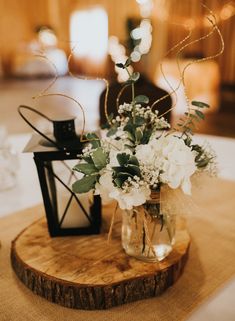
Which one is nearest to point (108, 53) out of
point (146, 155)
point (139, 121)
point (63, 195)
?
point (63, 195)

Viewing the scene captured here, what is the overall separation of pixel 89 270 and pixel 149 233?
0.17m

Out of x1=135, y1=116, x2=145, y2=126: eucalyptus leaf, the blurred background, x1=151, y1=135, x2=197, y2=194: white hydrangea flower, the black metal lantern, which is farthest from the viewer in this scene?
the blurred background

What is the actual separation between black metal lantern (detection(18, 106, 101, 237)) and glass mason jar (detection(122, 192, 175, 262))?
14 centimetres

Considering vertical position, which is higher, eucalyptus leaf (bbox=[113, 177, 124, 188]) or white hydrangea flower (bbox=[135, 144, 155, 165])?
white hydrangea flower (bbox=[135, 144, 155, 165])

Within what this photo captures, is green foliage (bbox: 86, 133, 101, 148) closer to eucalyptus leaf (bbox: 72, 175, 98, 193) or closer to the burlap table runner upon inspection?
eucalyptus leaf (bbox: 72, 175, 98, 193)

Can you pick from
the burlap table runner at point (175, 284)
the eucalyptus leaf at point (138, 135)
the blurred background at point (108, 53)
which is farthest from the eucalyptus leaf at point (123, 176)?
the blurred background at point (108, 53)

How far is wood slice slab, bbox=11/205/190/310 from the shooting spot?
2.70ft

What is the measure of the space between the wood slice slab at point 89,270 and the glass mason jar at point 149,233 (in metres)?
0.02

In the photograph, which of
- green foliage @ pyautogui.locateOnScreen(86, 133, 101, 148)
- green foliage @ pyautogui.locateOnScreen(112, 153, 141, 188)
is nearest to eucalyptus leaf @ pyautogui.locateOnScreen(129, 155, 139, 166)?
green foliage @ pyautogui.locateOnScreen(112, 153, 141, 188)

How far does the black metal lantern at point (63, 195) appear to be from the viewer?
3.16 ft

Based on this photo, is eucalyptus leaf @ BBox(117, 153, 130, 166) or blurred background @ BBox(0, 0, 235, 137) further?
blurred background @ BBox(0, 0, 235, 137)

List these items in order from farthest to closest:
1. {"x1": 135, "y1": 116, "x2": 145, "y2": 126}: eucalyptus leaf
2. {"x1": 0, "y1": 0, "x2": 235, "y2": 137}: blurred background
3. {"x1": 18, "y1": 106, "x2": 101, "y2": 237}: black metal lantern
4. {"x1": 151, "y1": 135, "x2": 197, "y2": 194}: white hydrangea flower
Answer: {"x1": 0, "y1": 0, "x2": 235, "y2": 137}: blurred background < {"x1": 18, "y1": 106, "x2": 101, "y2": 237}: black metal lantern < {"x1": 135, "y1": 116, "x2": 145, "y2": 126}: eucalyptus leaf < {"x1": 151, "y1": 135, "x2": 197, "y2": 194}: white hydrangea flower

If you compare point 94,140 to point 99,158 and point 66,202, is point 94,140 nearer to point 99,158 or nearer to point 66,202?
point 99,158

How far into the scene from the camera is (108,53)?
30.7ft
